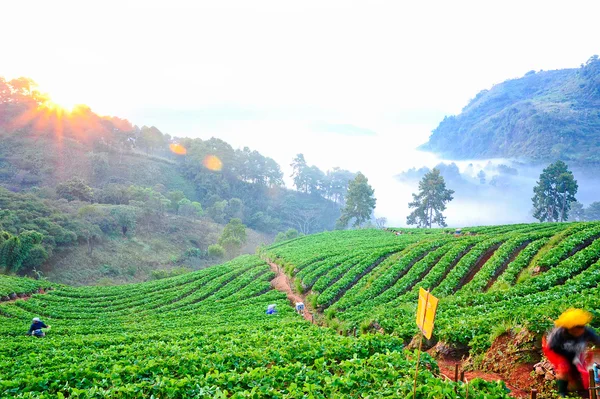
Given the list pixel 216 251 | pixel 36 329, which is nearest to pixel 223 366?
pixel 36 329

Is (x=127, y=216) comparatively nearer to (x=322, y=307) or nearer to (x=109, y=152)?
(x=109, y=152)

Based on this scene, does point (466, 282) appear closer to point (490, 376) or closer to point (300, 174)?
point (490, 376)

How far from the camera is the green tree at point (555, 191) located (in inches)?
2446

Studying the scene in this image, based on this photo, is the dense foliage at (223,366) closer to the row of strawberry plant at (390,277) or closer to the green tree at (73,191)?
the row of strawberry plant at (390,277)

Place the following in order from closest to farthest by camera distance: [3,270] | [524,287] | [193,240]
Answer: [524,287]
[3,270]
[193,240]

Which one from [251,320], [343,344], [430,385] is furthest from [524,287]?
[251,320]

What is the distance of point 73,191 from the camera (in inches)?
2953

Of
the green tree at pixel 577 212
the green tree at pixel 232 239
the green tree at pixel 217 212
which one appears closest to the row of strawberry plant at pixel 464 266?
the green tree at pixel 232 239

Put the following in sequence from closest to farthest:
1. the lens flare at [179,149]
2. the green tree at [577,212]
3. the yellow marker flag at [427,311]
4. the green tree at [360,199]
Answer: the yellow marker flag at [427,311] < the green tree at [360,199] < the green tree at [577,212] < the lens flare at [179,149]

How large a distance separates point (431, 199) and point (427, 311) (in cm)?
7514

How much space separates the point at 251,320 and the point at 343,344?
11187mm

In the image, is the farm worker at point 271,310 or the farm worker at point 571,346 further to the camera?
the farm worker at point 271,310

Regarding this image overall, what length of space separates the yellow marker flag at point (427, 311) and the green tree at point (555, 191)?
220ft

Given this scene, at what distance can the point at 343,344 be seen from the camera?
38.3 ft
